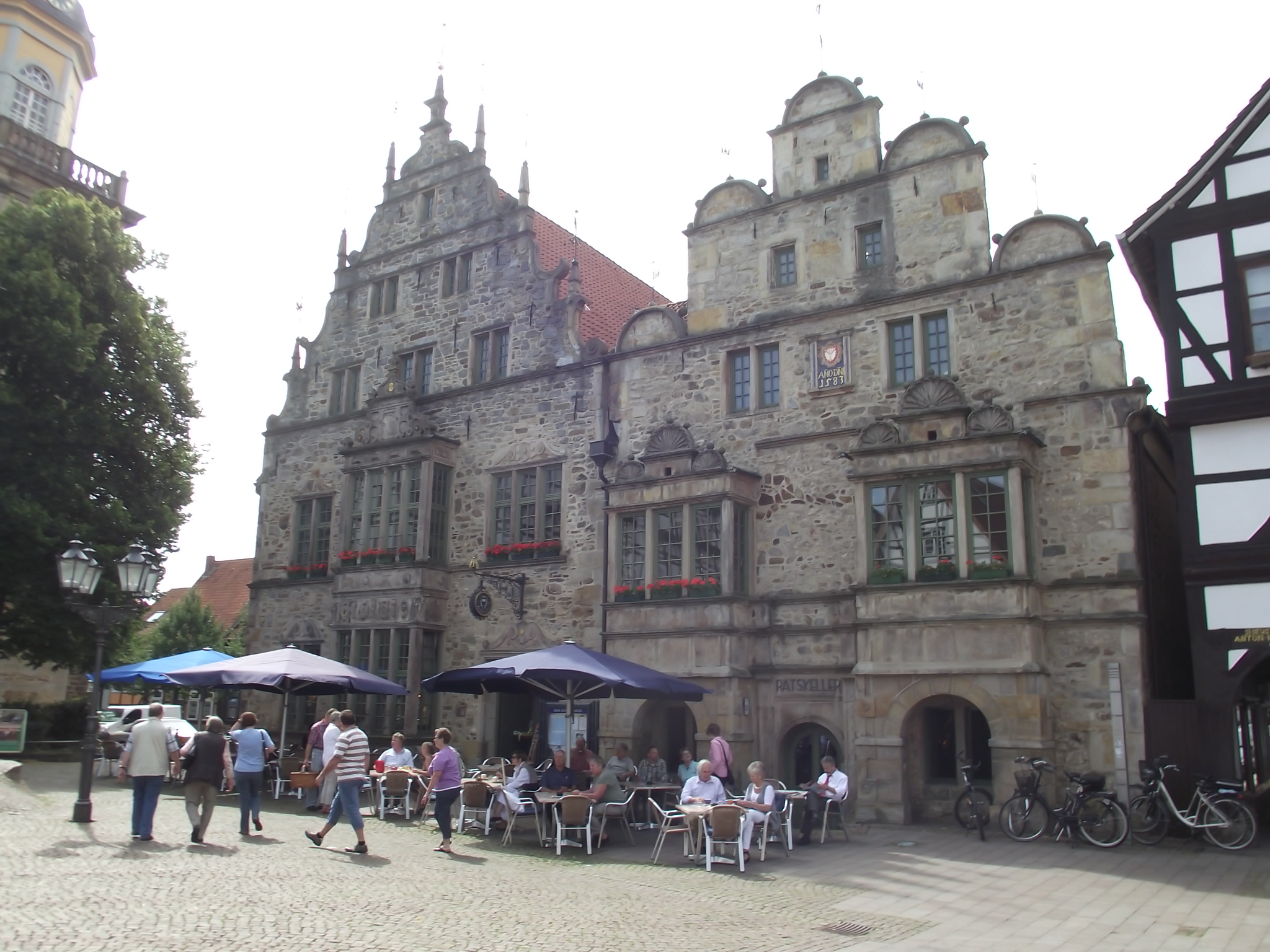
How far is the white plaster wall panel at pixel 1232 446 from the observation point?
578 inches

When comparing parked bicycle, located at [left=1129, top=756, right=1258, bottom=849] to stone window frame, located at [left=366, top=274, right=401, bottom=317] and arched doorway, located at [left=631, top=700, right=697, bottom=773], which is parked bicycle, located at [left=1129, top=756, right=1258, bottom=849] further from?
stone window frame, located at [left=366, top=274, right=401, bottom=317]

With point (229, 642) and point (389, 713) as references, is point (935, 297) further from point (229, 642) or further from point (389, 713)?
point (229, 642)

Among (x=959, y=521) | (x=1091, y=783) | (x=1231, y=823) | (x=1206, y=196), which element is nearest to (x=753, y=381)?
(x=959, y=521)

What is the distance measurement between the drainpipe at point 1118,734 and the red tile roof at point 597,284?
479 inches

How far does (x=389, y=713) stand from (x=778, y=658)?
914cm

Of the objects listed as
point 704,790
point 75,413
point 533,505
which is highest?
point 75,413

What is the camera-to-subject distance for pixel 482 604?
2245cm

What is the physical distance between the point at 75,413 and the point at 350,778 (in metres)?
12.9

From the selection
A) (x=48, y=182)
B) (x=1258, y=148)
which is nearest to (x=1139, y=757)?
(x=1258, y=148)

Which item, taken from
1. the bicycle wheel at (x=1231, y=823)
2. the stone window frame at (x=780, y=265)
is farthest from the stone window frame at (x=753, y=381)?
the bicycle wheel at (x=1231, y=823)

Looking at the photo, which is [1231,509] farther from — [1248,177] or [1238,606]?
[1248,177]

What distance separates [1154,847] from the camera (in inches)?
543

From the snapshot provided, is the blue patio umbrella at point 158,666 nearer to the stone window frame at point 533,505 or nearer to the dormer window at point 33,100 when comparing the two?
the stone window frame at point 533,505

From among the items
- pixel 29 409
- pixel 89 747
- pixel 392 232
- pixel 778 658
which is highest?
pixel 392 232
